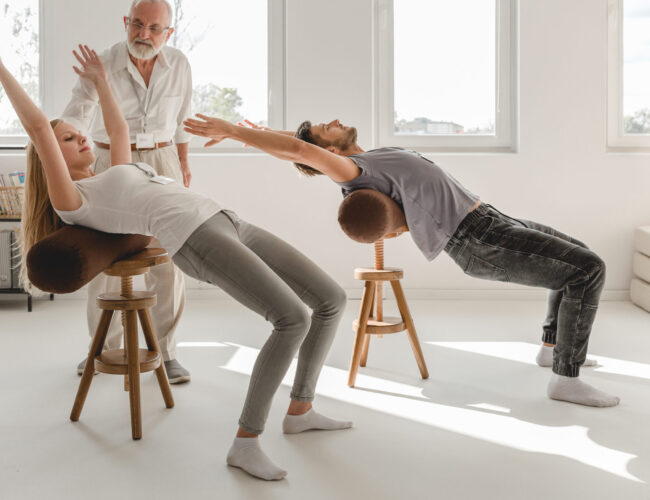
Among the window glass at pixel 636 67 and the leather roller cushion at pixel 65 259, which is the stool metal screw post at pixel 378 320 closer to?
the leather roller cushion at pixel 65 259

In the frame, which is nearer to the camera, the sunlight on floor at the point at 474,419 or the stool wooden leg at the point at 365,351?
the sunlight on floor at the point at 474,419

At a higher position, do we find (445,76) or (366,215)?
(445,76)

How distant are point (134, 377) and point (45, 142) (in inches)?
30.5

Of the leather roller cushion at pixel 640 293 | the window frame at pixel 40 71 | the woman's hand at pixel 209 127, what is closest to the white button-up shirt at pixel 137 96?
the woman's hand at pixel 209 127

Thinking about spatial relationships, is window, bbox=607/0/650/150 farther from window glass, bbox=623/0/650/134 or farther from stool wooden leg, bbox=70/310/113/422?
stool wooden leg, bbox=70/310/113/422

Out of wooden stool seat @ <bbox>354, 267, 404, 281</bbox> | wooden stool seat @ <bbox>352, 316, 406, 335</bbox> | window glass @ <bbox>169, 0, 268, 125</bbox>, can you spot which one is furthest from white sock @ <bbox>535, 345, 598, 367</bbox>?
window glass @ <bbox>169, 0, 268, 125</bbox>

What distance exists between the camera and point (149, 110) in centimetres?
311

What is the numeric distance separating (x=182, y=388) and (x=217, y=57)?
10.0 ft

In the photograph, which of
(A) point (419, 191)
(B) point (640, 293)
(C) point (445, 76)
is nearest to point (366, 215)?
(A) point (419, 191)

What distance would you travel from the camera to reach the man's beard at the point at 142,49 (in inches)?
116

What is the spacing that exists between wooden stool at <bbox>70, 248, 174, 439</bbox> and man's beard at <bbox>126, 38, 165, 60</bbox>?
96 cm

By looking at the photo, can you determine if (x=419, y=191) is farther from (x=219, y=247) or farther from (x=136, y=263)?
(x=136, y=263)

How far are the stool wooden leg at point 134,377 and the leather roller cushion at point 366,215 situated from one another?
0.78 meters

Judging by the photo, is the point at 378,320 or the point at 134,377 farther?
the point at 378,320
